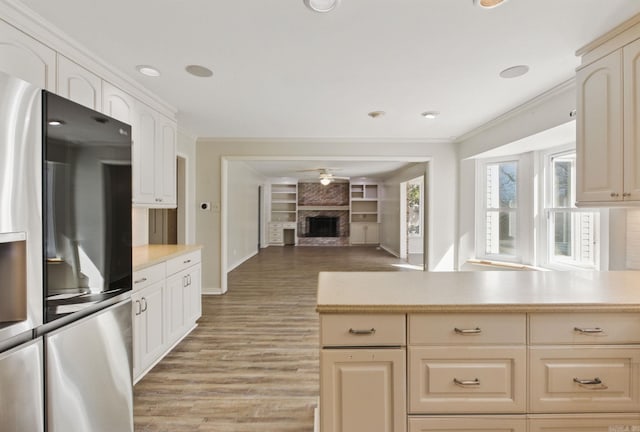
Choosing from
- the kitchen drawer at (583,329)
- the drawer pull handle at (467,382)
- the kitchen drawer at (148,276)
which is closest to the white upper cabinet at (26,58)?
the kitchen drawer at (148,276)

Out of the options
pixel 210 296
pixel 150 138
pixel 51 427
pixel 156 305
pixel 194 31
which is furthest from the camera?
pixel 210 296

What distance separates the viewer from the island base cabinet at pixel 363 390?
1.30m

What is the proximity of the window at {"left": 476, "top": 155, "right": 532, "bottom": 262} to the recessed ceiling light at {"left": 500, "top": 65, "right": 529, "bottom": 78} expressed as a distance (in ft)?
6.05

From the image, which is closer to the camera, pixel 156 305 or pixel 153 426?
pixel 153 426

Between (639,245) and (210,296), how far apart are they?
461cm

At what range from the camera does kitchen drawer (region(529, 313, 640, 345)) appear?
51.8 inches

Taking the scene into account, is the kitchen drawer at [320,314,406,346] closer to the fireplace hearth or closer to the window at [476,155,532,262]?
the window at [476,155,532,262]

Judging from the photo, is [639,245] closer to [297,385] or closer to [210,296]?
[297,385]

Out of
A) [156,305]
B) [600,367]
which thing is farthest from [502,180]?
[156,305]

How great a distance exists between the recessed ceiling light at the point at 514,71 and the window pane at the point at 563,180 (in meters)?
1.66

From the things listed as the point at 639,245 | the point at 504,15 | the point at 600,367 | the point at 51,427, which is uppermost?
the point at 504,15

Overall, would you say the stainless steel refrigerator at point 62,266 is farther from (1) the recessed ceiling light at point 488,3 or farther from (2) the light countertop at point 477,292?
(1) the recessed ceiling light at point 488,3

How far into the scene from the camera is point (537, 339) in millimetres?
1318

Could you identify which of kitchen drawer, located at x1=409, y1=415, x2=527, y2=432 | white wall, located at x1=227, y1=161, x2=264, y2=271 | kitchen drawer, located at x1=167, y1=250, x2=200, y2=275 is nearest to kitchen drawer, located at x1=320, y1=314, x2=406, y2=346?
kitchen drawer, located at x1=409, y1=415, x2=527, y2=432
